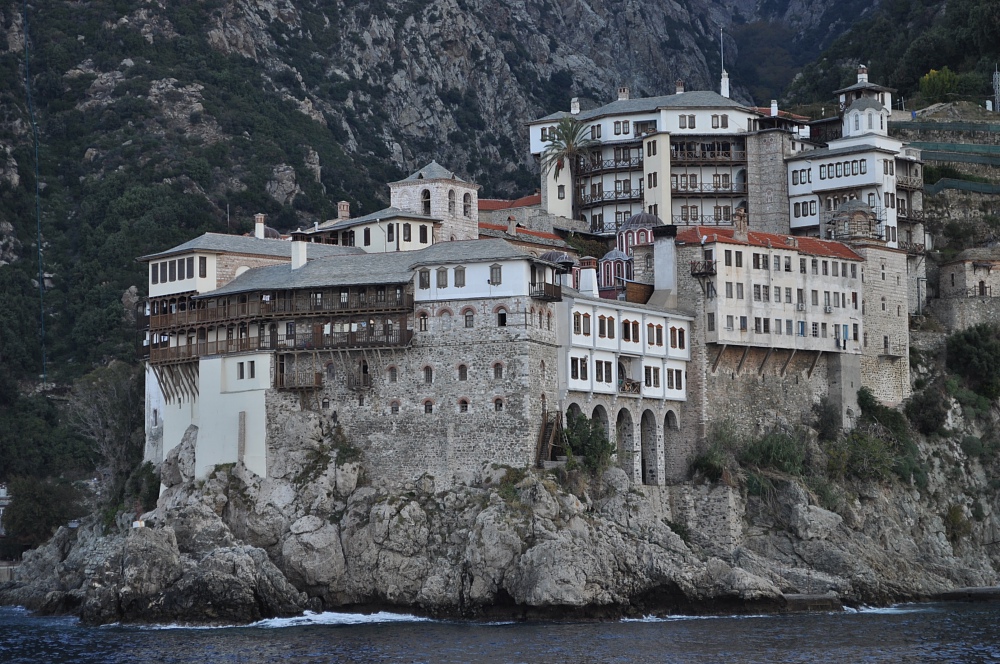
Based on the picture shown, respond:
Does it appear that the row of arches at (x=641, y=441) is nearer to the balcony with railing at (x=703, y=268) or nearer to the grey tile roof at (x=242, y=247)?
the balcony with railing at (x=703, y=268)

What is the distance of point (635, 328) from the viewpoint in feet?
305

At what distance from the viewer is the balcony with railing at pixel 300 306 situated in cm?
8819

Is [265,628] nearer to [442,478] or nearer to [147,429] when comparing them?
[442,478]

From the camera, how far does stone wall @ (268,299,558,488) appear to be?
85.4m

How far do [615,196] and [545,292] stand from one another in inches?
1254

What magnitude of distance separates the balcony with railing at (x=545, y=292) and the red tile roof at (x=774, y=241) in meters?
12.4

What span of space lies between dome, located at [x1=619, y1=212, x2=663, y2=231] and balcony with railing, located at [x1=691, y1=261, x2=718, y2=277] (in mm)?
9329

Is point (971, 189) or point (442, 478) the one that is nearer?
point (442, 478)

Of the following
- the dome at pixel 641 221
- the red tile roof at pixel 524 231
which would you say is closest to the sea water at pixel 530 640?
the dome at pixel 641 221

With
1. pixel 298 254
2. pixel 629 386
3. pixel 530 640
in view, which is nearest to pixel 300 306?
pixel 298 254

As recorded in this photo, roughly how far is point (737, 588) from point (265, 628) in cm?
2150

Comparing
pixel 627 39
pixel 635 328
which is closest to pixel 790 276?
pixel 635 328

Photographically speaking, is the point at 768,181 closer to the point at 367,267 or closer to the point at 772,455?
the point at 772,455

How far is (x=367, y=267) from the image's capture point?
90250 mm
